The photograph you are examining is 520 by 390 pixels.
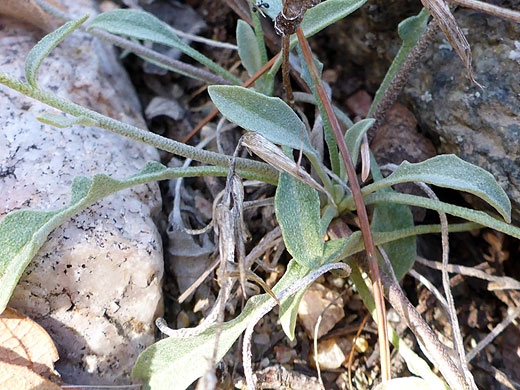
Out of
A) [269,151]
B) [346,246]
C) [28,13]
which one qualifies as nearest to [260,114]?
[269,151]

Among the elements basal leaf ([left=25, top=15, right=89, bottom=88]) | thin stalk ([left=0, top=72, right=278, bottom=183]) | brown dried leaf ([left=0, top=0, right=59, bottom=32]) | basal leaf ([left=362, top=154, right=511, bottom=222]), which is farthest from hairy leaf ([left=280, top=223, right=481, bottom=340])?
brown dried leaf ([left=0, top=0, right=59, bottom=32])

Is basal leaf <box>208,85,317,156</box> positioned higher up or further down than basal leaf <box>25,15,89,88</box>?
further down

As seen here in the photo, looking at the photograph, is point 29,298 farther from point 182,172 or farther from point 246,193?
point 246,193

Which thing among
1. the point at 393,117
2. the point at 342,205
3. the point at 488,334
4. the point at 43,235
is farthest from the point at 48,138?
the point at 488,334

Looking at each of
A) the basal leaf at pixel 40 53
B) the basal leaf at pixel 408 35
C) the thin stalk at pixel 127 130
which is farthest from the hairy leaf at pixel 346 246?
the basal leaf at pixel 40 53

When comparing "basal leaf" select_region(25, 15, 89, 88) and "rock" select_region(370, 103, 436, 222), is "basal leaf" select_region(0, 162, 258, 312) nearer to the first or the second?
"basal leaf" select_region(25, 15, 89, 88)

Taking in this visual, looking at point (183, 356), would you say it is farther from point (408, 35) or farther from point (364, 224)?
point (408, 35)
